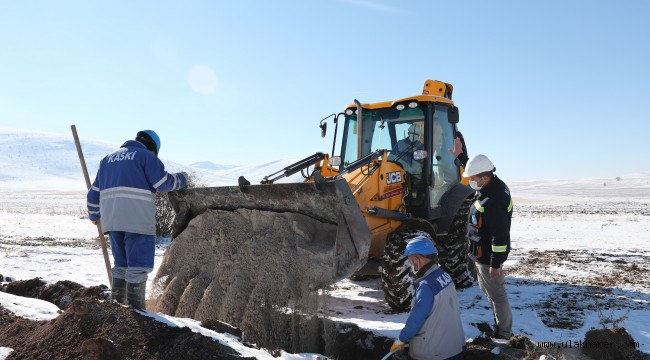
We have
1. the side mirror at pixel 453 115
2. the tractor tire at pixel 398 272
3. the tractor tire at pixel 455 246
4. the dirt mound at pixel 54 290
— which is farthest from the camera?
the tractor tire at pixel 455 246

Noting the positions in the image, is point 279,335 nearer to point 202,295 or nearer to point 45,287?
point 202,295

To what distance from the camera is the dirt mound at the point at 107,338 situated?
326 cm

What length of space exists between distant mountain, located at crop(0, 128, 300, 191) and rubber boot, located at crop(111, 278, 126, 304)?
96.5 meters

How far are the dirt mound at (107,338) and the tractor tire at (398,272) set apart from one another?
214cm

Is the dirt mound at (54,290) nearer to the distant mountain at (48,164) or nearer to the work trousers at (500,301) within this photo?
the work trousers at (500,301)

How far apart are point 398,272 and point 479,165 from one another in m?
1.40

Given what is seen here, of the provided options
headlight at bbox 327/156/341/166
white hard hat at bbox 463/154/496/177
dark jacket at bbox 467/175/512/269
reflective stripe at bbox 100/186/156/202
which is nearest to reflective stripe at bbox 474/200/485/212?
dark jacket at bbox 467/175/512/269

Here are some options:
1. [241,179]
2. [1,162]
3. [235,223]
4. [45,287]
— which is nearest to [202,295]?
[235,223]

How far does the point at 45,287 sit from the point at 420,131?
17.1 feet

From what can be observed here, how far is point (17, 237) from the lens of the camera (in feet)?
42.6

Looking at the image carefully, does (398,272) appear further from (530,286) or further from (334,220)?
(530,286)

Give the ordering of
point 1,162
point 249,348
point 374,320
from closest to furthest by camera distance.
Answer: point 249,348 < point 374,320 < point 1,162

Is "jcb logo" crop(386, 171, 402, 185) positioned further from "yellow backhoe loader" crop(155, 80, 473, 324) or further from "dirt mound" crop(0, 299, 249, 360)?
"dirt mound" crop(0, 299, 249, 360)

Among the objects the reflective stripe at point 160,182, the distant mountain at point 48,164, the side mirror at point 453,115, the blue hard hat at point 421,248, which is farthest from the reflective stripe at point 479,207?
the distant mountain at point 48,164
